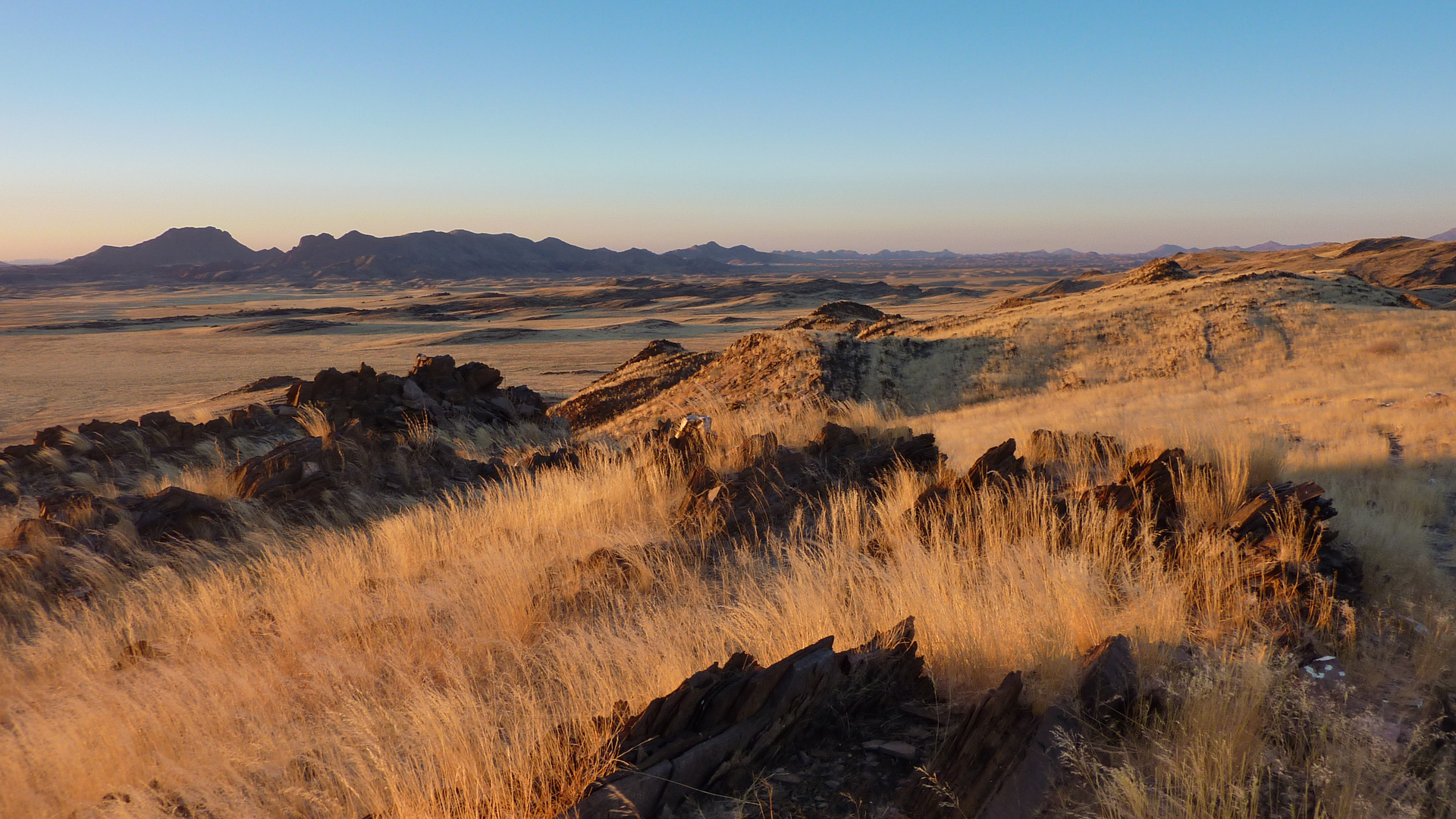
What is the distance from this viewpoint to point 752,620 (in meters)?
3.72

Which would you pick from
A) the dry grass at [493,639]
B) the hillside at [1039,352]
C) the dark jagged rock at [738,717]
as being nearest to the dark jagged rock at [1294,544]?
the dry grass at [493,639]

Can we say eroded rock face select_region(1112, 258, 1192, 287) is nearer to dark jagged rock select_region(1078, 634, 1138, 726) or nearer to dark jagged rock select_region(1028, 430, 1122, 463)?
dark jagged rock select_region(1028, 430, 1122, 463)

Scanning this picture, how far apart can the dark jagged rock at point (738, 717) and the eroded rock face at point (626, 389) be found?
1527 centimetres

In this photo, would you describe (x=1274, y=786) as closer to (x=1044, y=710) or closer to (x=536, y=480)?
(x=1044, y=710)

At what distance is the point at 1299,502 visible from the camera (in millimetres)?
4055

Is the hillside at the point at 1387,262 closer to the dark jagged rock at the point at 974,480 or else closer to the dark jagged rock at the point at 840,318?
the dark jagged rock at the point at 840,318

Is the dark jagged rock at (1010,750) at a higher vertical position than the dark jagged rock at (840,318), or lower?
lower

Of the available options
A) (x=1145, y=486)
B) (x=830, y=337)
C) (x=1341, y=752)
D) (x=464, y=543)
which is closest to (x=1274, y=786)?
(x=1341, y=752)

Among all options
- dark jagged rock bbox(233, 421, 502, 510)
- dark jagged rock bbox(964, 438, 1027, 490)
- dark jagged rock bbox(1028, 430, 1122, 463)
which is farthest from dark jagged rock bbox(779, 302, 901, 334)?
dark jagged rock bbox(964, 438, 1027, 490)

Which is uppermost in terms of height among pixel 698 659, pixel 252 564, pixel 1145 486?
pixel 1145 486

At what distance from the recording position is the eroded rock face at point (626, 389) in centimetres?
1875

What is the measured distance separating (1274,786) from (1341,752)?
27 cm

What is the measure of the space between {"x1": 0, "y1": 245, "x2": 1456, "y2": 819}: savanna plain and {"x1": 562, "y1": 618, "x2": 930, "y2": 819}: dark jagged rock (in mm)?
14

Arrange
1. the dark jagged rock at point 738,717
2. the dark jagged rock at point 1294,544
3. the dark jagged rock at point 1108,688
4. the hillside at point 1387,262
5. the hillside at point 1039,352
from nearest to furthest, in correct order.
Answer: the dark jagged rock at point 738,717
the dark jagged rock at point 1108,688
the dark jagged rock at point 1294,544
the hillside at point 1039,352
the hillside at point 1387,262
